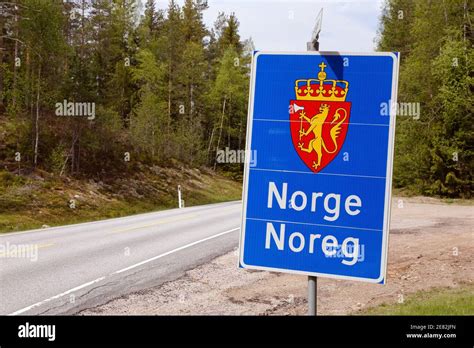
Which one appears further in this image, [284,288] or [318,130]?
[284,288]

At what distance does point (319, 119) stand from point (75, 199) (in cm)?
2115

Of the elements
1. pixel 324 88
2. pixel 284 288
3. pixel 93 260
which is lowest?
pixel 93 260

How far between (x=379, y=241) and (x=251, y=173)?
0.78m

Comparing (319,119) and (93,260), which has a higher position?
(319,119)

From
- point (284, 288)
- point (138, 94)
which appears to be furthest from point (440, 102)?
point (138, 94)

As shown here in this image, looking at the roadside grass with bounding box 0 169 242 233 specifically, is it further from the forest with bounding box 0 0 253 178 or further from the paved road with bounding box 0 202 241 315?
the paved road with bounding box 0 202 241 315

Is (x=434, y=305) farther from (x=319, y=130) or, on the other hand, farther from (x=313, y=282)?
(x=319, y=130)

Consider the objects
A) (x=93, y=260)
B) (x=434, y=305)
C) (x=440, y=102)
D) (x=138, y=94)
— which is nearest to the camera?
(x=434, y=305)

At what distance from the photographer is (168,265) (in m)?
9.20

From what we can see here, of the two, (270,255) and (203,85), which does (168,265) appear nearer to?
(270,255)

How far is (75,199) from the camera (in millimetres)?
21641
